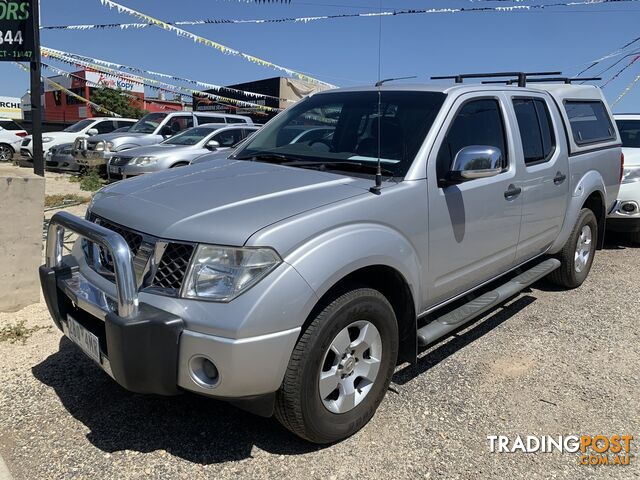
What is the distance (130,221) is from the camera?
2.64 m

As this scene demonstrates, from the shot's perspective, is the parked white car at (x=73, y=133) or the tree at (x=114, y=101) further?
the tree at (x=114, y=101)

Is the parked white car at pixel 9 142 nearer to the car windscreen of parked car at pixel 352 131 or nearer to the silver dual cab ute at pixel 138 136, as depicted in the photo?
the silver dual cab ute at pixel 138 136

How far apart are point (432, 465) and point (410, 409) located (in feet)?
1.65

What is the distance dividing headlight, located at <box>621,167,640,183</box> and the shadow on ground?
5.96 metres

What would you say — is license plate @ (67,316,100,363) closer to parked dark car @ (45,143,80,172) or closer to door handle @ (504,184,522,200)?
door handle @ (504,184,522,200)

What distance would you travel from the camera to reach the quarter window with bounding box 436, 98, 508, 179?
10.9 ft

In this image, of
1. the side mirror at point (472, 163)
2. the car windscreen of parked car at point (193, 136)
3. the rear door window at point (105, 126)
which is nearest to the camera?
the side mirror at point (472, 163)

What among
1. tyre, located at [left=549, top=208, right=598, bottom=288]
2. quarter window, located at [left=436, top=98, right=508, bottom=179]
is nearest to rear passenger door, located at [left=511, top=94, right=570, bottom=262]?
quarter window, located at [left=436, top=98, right=508, bottom=179]

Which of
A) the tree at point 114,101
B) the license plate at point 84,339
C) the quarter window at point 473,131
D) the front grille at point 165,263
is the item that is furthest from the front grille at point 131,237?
the tree at point 114,101

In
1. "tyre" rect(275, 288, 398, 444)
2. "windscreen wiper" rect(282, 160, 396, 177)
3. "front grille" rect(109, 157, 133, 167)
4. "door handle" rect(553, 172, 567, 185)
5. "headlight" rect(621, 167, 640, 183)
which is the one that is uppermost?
"windscreen wiper" rect(282, 160, 396, 177)

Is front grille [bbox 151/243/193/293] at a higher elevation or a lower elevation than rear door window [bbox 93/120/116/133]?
lower

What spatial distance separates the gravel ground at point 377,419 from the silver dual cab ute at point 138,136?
9.63 m

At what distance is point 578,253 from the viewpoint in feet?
17.5

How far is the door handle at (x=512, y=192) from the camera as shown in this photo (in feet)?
12.3
